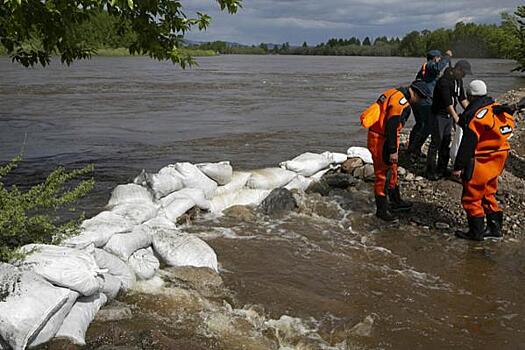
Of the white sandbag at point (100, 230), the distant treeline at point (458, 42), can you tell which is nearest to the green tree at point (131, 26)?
the white sandbag at point (100, 230)

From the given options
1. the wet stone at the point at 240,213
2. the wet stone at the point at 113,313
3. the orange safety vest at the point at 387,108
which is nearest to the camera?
the wet stone at the point at 113,313

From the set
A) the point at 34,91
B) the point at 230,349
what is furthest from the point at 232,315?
the point at 34,91

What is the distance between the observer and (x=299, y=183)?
7375 millimetres

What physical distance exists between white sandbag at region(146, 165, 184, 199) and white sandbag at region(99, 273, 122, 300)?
7.55 ft

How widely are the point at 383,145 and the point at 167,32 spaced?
2.77m

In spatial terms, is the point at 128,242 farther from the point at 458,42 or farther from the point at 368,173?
the point at 458,42

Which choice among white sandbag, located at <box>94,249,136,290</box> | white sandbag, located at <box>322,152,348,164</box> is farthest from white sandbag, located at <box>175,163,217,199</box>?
white sandbag, located at <box>94,249,136,290</box>

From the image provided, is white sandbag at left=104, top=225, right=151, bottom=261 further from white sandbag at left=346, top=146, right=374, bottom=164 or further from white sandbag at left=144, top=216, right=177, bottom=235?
white sandbag at left=346, top=146, right=374, bottom=164

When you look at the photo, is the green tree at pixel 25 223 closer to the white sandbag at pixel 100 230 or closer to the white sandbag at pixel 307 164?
the white sandbag at pixel 100 230

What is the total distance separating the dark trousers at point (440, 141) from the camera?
6.85 meters

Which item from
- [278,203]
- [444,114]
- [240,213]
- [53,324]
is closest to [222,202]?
[240,213]

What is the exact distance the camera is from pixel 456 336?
387 centimetres

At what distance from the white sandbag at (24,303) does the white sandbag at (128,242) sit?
111cm

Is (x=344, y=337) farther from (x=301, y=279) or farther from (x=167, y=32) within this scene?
(x=167, y=32)
